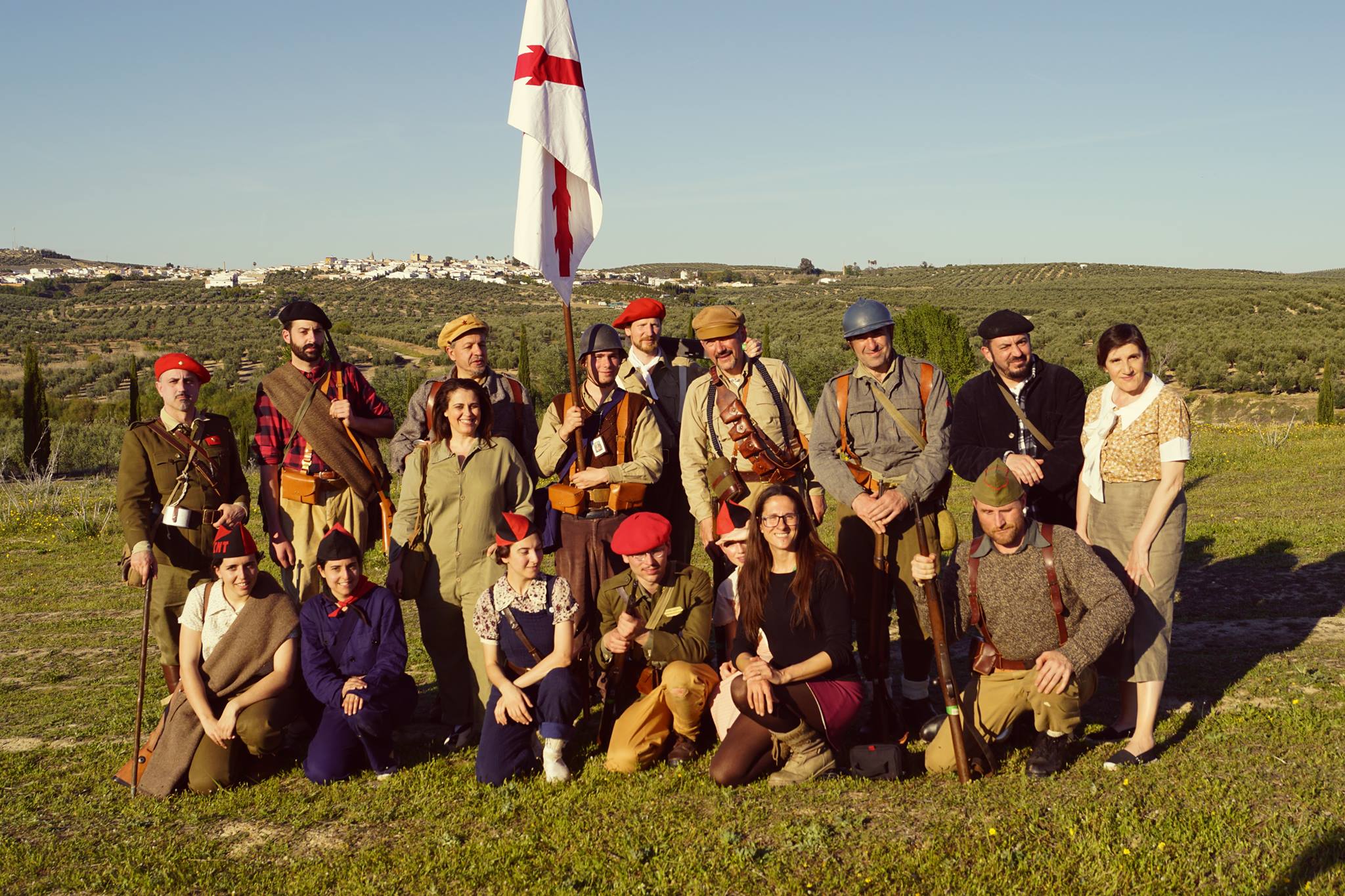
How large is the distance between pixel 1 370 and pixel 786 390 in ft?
167

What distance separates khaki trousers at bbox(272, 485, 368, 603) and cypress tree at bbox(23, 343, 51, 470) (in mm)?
23449

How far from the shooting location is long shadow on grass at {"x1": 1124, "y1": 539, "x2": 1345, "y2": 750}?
635cm

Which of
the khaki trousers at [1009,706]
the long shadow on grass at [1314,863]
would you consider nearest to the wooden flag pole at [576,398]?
the khaki trousers at [1009,706]

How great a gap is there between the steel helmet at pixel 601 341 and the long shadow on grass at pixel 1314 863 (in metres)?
3.95

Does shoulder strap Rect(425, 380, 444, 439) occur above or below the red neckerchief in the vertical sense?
above

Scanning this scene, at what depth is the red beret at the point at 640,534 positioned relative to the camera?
530 centimetres

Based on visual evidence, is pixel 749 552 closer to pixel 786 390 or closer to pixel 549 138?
pixel 786 390

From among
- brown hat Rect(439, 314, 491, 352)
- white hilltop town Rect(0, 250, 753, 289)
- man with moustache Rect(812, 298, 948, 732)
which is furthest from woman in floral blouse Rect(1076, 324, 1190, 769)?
white hilltop town Rect(0, 250, 753, 289)

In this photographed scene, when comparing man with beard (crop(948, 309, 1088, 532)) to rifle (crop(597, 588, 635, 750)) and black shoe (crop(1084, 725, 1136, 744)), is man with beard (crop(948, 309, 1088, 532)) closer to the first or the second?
black shoe (crop(1084, 725, 1136, 744))

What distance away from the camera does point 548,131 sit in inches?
237

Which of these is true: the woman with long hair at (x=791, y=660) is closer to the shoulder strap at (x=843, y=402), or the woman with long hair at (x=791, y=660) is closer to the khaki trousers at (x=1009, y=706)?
the khaki trousers at (x=1009, y=706)

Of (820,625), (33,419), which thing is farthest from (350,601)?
(33,419)

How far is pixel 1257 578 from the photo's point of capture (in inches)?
356

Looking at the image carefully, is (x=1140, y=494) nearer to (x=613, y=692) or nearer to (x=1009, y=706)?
(x=1009, y=706)
